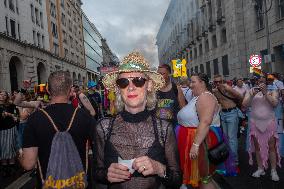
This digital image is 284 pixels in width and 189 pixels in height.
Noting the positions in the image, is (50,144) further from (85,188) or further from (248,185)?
(248,185)

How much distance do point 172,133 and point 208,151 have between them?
81.5 inches

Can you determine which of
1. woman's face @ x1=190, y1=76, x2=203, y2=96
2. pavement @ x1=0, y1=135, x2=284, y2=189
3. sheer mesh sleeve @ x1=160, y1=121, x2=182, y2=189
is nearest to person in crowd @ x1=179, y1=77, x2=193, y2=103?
pavement @ x1=0, y1=135, x2=284, y2=189

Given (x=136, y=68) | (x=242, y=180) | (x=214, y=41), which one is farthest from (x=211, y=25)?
(x=136, y=68)

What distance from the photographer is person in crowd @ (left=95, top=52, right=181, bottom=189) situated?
2.38 m

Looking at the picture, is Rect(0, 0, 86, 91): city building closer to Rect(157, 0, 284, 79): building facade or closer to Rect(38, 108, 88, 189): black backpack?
Rect(157, 0, 284, 79): building facade

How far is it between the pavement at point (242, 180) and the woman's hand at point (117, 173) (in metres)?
3.39

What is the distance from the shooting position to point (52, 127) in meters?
3.32

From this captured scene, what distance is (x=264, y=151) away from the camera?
6410mm

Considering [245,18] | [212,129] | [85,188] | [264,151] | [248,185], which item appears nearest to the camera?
[85,188]

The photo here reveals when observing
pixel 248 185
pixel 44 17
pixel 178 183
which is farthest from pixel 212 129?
pixel 44 17

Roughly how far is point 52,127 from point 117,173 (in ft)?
4.30

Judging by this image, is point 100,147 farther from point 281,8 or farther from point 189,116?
point 281,8

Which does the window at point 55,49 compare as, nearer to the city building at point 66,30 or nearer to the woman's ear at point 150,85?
the city building at point 66,30

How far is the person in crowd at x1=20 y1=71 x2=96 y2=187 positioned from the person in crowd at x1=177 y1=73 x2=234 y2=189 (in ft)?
4.64
